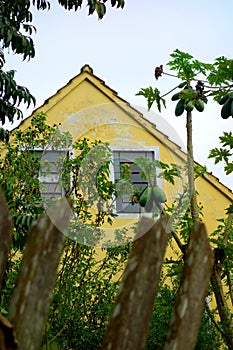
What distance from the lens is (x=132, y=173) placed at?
23.7 ft

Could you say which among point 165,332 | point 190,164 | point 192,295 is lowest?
point 165,332

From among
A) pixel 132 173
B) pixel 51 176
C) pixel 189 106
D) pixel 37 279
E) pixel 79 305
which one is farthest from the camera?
pixel 132 173

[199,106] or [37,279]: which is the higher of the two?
[199,106]

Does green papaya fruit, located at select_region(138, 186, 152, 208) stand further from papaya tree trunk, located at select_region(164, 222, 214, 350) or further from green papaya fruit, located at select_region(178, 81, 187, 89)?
papaya tree trunk, located at select_region(164, 222, 214, 350)

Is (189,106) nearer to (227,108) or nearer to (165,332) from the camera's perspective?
(227,108)

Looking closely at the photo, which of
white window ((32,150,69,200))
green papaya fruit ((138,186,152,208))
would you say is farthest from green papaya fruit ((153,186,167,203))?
white window ((32,150,69,200))

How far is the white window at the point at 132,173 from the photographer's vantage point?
17.0 feet

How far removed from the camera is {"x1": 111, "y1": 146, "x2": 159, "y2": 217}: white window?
17.0 ft

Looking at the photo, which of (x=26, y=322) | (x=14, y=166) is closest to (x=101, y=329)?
(x=14, y=166)

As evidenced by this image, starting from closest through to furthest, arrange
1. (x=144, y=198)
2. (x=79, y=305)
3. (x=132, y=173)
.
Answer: (x=144, y=198) → (x=79, y=305) → (x=132, y=173)

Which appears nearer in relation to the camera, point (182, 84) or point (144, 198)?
point (144, 198)

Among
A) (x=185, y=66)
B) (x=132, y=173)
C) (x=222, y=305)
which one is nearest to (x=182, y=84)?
(x=185, y=66)

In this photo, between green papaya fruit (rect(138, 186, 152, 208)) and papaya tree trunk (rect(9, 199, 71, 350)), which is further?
green papaya fruit (rect(138, 186, 152, 208))

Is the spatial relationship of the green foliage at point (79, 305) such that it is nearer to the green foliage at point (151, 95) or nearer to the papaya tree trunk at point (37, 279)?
the green foliage at point (151, 95)
